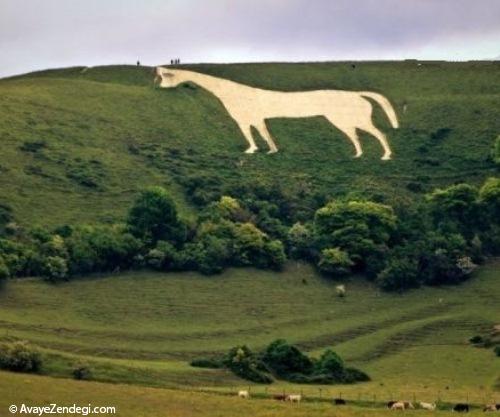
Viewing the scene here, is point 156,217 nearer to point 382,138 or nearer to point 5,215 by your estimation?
point 5,215

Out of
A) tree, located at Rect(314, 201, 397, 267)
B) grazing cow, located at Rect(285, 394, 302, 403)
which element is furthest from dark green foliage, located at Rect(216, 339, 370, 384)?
tree, located at Rect(314, 201, 397, 267)

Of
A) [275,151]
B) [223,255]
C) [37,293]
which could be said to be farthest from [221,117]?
[37,293]

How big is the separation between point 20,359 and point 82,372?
2.75m

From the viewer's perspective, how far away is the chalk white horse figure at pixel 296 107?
104m

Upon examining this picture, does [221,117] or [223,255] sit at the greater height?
[221,117]

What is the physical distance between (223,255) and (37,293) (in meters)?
13.9

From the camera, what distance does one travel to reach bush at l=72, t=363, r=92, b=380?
180 feet

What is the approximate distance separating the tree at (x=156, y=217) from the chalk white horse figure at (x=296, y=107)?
63.8 ft

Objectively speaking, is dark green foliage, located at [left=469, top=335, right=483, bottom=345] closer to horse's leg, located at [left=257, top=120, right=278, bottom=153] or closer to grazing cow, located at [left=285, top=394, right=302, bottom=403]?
grazing cow, located at [left=285, top=394, right=302, bottom=403]

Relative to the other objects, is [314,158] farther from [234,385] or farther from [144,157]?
[234,385]

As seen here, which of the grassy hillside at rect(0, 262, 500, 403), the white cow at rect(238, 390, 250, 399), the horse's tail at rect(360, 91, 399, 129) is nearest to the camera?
the white cow at rect(238, 390, 250, 399)

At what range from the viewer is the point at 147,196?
8338 centimetres

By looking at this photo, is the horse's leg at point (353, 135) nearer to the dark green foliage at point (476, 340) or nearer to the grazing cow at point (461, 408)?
the dark green foliage at point (476, 340)

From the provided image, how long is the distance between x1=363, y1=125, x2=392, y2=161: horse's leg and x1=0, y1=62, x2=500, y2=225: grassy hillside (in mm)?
565
